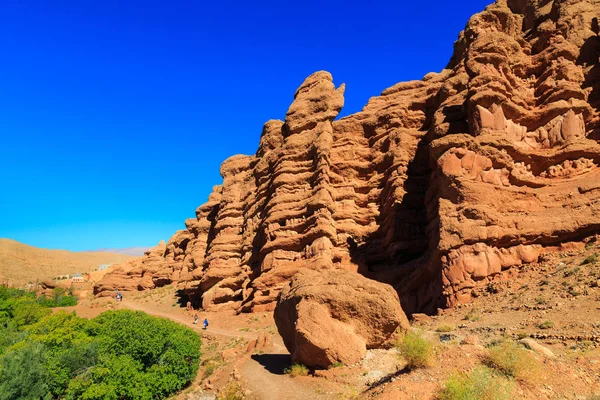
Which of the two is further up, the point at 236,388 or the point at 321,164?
the point at 321,164

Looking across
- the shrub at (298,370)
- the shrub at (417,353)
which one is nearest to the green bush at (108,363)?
the shrub at (298,370)

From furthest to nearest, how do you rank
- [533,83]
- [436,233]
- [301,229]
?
[301,229]
[533,83]
[436,233]

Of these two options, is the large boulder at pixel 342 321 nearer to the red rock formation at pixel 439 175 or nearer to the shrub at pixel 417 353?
the shrub at pixel 417 353

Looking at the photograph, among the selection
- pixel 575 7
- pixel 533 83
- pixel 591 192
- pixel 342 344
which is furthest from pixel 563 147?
pixel 342 344

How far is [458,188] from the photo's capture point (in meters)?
23.3

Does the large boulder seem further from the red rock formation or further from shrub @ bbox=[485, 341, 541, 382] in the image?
the red rock formation

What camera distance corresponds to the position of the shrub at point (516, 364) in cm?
888

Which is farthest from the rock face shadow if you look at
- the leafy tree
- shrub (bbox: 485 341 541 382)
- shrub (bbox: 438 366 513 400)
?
the leafy tree

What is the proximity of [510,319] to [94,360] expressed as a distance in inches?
889

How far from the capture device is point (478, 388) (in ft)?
25.8

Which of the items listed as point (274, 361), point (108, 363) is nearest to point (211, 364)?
point (108, 363)

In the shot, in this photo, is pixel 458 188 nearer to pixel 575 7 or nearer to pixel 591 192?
pixel 591 192

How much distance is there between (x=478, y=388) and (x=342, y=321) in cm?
672

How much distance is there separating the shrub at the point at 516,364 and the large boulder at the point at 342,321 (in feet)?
15.2
